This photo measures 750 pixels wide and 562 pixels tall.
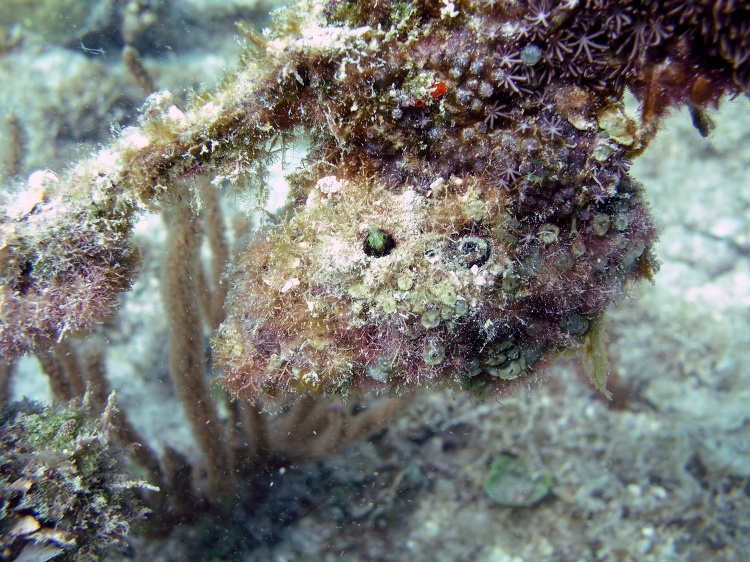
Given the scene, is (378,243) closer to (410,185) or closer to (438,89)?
(410,185)

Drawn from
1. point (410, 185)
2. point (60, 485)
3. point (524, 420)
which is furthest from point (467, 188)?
point (524, 420)

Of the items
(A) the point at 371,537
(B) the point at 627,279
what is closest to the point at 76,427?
(A) the point at 371,537

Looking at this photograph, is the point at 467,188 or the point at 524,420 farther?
the point at 524,420

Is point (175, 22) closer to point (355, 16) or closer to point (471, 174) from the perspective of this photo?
A: point (355, 16)

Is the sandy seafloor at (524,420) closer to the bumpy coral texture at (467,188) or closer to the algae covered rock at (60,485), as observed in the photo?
the algae covered rock at (60,485)

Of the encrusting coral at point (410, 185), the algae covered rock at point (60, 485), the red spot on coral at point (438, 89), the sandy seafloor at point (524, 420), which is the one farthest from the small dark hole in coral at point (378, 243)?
the sandy seafloor at point (524, 420)

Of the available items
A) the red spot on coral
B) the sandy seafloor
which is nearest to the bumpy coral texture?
the red spot on coral

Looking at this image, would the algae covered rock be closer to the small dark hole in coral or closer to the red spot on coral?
the small dark hole in coral
